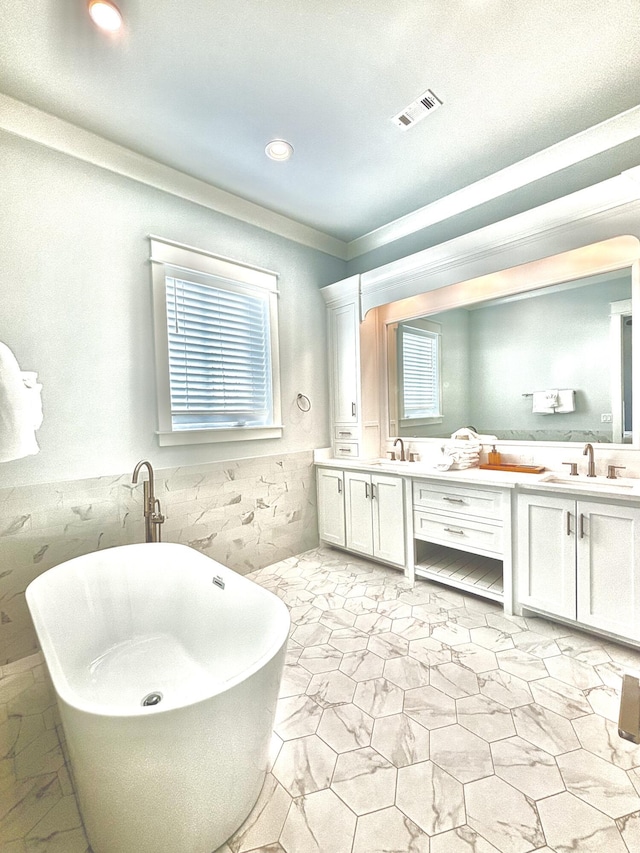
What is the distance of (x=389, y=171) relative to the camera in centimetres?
263

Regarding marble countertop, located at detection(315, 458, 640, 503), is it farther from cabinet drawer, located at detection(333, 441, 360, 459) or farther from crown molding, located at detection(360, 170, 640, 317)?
crown molding, located at detection(360, 170, 640, 317)

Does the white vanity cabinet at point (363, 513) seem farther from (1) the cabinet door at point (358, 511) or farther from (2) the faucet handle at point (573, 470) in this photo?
(2) the faucet handle at point (573, 470)

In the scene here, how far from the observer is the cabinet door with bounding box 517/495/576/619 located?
209cm

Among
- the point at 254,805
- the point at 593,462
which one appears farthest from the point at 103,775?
the point at 593,462

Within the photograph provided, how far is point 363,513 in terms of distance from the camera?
315 cm

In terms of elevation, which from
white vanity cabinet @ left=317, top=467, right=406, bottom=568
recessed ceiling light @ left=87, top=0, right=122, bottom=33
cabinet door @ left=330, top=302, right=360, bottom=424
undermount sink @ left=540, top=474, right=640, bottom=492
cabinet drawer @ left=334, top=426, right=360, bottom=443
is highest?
recessed ceiling light @ left=87, top=0, right=122, bottom=33

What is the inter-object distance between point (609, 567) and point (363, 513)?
1.65 meters

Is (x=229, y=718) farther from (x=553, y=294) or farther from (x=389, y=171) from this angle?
(x=389, y=171)

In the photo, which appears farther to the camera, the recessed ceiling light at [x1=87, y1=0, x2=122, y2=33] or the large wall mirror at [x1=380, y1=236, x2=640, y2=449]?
the large wall mirror at [x1=380, y1=236, x2=640, y2=449]

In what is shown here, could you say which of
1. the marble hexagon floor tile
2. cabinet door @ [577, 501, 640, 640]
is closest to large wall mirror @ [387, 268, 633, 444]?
cabinet door @ [577, 501, 640, 640]

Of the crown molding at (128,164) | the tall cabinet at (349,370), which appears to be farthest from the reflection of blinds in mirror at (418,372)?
the crown molding at (128,164)

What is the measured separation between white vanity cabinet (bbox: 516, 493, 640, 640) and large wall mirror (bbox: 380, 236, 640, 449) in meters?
0.57

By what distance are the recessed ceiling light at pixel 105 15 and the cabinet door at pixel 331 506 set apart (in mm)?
2921

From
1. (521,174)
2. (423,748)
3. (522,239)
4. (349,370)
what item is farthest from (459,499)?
(521,174)
